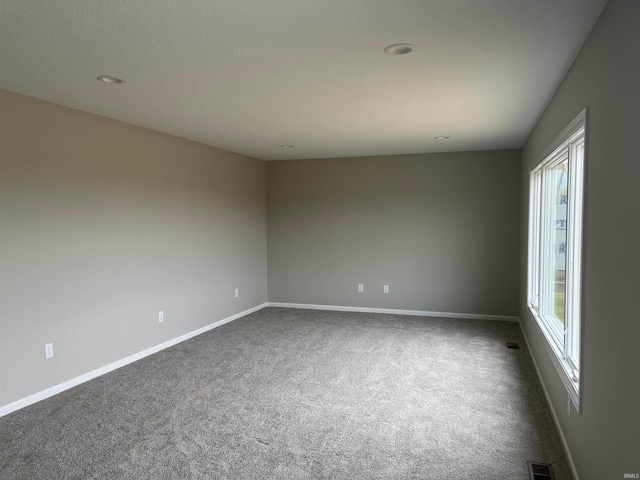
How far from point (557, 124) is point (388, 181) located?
11.3ft

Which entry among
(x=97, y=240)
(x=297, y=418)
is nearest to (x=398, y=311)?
(x=297, y=418)

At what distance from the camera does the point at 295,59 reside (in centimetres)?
253

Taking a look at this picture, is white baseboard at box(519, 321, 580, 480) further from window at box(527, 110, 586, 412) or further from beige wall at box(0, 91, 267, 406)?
beige wall at box(0, 91, 267, 406)

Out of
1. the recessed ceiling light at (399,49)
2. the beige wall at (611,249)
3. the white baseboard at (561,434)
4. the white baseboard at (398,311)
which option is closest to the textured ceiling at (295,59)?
the recessed ceiling light at (399,49)

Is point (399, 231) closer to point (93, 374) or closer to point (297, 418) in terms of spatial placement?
point (297, 418)

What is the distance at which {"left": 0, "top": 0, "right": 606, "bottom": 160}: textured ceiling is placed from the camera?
195 centimetres

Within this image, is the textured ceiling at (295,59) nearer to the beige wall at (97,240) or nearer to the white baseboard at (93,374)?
the beige wall at (97,240)

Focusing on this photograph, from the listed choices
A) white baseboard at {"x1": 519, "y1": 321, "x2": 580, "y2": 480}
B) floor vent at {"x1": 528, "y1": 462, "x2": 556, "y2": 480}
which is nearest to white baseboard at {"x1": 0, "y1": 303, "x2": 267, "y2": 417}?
floor vent at {"x1": 528, "y1": 462, "x2": 556, "y2": 480}

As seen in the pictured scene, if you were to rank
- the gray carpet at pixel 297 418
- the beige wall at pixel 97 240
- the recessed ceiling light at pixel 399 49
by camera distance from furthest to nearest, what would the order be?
1. the beige wall at pixel 97 240
2. the gray carpet at pixel 297 418
3. the recessed ceiling light at pixel 399 49

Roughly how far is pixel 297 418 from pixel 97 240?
2368 mm

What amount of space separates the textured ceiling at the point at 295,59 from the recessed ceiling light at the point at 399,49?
5 cm

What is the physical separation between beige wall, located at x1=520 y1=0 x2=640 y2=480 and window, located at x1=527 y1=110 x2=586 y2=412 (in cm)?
22

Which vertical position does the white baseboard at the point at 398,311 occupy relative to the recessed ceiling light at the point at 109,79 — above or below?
below

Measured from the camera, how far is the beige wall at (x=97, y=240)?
3.25 metres
